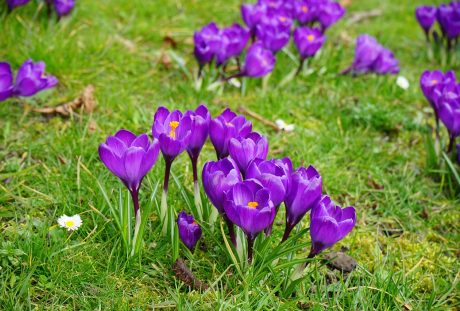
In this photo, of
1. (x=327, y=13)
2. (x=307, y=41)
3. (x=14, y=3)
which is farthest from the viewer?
(x=327, y=13)

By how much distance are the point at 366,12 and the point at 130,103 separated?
2.89m

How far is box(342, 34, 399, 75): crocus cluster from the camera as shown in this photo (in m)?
3.65

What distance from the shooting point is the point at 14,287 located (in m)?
1.87

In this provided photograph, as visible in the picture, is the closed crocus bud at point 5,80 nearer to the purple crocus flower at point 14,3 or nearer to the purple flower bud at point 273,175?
the purple crocus flower at point 14,3

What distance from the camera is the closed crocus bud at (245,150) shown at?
1967 mm

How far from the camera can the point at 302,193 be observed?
189 centimetres

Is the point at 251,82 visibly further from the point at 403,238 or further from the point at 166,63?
the point at 403,238

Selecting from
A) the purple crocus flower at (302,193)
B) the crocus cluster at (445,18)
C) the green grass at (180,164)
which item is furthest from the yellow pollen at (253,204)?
the crocus cluster at (445,18)

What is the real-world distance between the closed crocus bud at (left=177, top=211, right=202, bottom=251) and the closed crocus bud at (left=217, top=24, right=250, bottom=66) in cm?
147

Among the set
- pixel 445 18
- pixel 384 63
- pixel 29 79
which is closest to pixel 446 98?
pixel 384 63

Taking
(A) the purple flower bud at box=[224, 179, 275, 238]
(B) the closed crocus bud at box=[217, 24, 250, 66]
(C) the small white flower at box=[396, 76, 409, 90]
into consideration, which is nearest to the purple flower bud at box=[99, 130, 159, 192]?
(A) the purple flower bud at box=[224, 179, 275, 238]

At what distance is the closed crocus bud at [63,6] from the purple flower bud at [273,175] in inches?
89.8

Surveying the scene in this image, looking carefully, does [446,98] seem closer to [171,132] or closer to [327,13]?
[327,13]

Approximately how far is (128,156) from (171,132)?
0.23 metres
